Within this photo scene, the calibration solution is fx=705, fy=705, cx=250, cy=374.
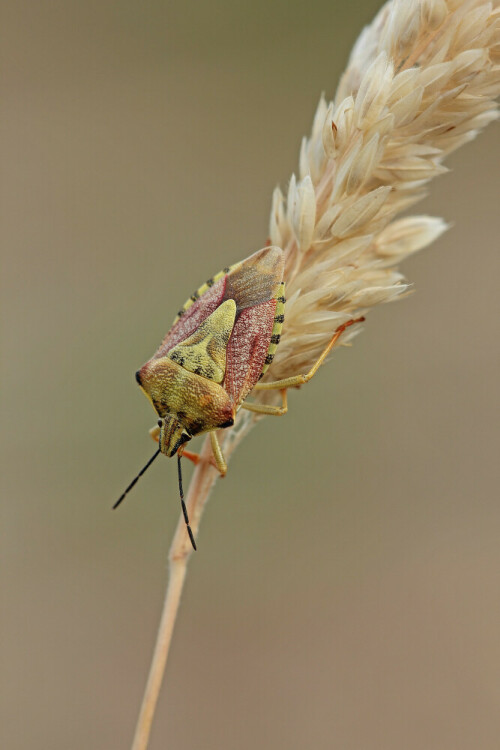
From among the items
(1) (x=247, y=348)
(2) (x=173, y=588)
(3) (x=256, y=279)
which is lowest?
(2) (x=173, y=588)

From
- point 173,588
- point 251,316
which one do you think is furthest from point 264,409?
point 173,588

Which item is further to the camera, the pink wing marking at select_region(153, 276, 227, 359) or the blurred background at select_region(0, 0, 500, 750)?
the blurred background at select_region(0, 0, 500, 750)

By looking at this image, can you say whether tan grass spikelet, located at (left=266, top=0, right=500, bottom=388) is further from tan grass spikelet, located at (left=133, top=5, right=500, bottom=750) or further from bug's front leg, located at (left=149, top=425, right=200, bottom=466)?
bug's front leg, located at (left=149, top=425, right=200, bottom=466)

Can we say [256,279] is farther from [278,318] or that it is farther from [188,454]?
[188,454]

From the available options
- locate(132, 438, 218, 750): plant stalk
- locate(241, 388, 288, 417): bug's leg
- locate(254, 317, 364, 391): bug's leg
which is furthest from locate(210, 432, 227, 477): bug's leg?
locate(254, 317, 364, 391): bug's leg

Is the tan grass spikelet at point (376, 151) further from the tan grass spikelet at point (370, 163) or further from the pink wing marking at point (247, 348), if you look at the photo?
the pink wing marking at point (247, 348)

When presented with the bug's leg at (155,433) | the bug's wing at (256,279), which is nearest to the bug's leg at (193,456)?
the bug's leg at (155,433)
